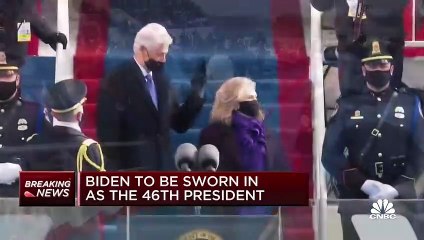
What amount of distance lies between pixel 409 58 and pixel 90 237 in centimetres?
170

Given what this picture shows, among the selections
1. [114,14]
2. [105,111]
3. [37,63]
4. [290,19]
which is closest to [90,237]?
[105,111]

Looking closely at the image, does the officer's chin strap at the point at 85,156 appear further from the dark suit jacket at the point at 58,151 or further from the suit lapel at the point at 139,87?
the suit lapel at the point at 139,87

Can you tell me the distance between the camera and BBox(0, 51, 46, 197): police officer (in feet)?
10.1

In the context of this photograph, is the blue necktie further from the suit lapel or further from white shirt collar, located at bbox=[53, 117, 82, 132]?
white shirt collar, located at bbox=[53, 117, 82, 132]

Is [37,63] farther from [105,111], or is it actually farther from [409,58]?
[409,58]

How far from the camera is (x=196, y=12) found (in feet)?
10.2

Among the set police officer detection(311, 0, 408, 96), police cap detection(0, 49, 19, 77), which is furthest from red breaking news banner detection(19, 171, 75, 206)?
police officer detection(311, 0, 408, 96)

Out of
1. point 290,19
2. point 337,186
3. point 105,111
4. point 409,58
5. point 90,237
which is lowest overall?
point 90,237

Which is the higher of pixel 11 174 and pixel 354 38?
pixel 354 38

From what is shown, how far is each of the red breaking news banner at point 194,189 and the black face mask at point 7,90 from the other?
539 mm

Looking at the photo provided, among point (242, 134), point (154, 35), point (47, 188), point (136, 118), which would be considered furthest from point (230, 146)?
point (47, 188)

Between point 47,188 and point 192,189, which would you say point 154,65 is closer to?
point 192,189

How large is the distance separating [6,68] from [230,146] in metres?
1.11

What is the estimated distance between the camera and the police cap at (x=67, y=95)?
121 inches
